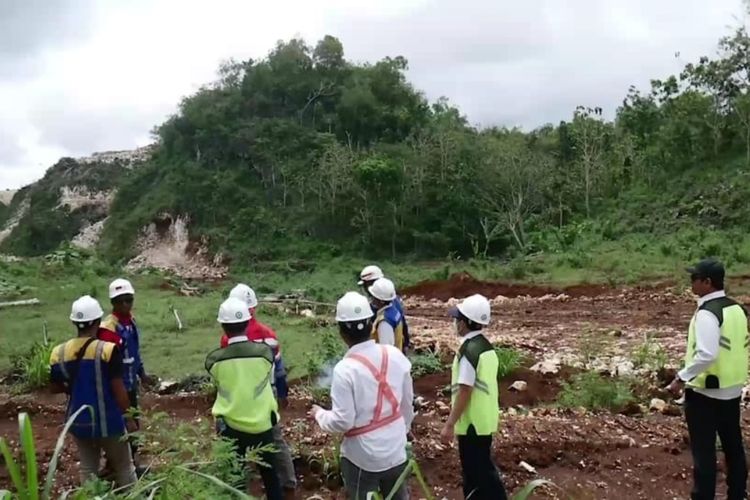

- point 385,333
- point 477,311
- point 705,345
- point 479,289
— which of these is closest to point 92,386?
point 385,333

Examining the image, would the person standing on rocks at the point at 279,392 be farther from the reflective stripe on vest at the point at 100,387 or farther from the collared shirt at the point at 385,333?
the collared shirt at the point at 385,333

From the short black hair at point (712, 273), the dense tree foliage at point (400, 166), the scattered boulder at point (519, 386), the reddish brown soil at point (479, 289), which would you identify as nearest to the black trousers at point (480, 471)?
the short black hair at point (712, 273)

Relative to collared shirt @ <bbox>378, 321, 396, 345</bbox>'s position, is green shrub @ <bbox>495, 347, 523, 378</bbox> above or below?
below

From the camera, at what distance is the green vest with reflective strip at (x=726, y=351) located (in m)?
4.56

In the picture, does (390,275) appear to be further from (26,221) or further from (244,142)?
(26,221)

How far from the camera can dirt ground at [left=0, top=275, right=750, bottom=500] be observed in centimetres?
571

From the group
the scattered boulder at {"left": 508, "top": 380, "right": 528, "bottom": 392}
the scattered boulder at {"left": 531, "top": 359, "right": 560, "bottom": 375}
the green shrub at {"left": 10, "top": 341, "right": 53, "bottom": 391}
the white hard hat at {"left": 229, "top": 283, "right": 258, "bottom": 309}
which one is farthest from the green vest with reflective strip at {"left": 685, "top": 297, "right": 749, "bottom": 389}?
the green shrub at {"left": 10, "top": 341, "right": 53, "bottom": 391}

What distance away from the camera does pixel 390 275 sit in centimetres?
2792

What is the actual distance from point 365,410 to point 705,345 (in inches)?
83.6

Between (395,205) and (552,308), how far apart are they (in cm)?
2115

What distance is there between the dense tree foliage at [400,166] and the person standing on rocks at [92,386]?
2601 cm

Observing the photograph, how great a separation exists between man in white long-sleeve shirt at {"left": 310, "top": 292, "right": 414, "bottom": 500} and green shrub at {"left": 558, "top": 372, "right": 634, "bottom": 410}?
4.13 m

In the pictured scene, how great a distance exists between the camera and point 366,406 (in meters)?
3.80

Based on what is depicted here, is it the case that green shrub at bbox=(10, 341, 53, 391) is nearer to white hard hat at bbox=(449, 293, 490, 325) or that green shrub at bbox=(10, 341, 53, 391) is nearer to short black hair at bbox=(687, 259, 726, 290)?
white hard hat at bbox=(449, 293, 490, 325)
